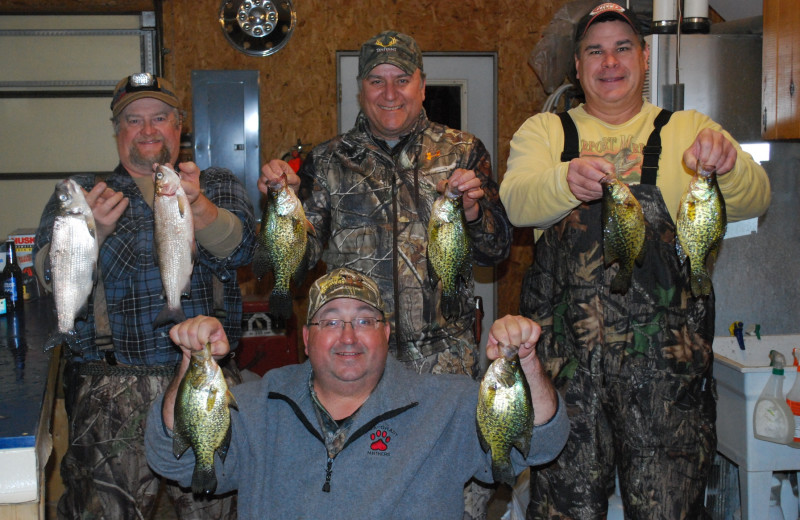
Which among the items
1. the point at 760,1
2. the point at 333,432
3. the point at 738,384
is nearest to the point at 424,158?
the point at 333,432

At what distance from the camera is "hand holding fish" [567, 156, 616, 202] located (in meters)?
2.60

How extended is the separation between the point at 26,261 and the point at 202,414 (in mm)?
3466

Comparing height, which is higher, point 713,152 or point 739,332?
point 713,152

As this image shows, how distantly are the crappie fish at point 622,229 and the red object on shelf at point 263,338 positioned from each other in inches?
147

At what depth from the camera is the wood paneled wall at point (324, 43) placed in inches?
266

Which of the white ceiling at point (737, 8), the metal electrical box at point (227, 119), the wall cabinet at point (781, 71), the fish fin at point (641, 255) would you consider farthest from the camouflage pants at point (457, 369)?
the metal electrical box at point (227, 119)

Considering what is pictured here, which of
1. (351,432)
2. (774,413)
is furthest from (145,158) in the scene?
(774,413)

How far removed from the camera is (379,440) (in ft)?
8.35

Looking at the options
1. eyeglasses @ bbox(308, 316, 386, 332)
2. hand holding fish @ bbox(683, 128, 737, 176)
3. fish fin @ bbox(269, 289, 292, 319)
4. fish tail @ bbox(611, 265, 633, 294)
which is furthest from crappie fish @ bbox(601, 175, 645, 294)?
fish fin @ bbox(269, 289, 292, 319)

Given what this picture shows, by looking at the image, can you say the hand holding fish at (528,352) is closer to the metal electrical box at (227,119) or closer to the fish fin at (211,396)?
the fish fin at (211,396)

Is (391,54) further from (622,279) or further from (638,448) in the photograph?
(638,448)

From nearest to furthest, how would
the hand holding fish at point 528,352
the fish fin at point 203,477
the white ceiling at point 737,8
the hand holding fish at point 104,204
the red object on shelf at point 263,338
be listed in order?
the hand holding fish at point 528,352
the fish fin at point 203,477
the hand holding fish at point 104,204
the white ceiling at point 737,8
the red object on shelf at point 263,338

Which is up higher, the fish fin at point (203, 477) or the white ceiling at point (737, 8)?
the white ceiling at point (737, 8)

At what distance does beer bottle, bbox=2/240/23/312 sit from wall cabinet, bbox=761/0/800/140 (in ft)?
14.0
